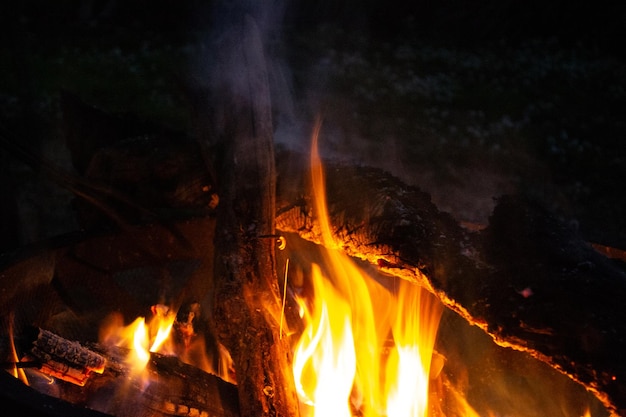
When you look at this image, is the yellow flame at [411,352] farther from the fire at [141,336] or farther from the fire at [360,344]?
the fire at [141,336]

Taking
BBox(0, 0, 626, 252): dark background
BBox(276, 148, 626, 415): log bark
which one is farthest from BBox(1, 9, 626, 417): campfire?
BBox(0, 0, 626, 252): dark background

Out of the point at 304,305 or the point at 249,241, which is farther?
the point at 304,305

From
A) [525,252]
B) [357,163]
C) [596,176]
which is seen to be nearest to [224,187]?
[357,163]

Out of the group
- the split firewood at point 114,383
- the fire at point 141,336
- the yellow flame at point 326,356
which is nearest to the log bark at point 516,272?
the yellow flame at point 326,356

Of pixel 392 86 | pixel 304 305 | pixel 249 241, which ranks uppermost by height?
pixel 392 86

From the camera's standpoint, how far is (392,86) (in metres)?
7.20

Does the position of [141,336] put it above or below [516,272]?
below

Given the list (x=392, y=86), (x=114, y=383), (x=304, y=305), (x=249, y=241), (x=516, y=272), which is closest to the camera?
(x=516, y=272)

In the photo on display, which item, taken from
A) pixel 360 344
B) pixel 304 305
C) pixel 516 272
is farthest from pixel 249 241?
pixel 516 272

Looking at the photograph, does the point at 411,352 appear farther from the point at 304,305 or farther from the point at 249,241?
the point at 249,241

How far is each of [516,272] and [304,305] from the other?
3.81 feet

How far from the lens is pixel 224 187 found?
2738 mm

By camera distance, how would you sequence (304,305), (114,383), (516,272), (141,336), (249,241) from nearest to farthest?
1. (516,272)
2. (114,383)
3. (249,241)
4. (141,336)
5. (304,305)

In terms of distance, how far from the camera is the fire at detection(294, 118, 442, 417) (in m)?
2.37
